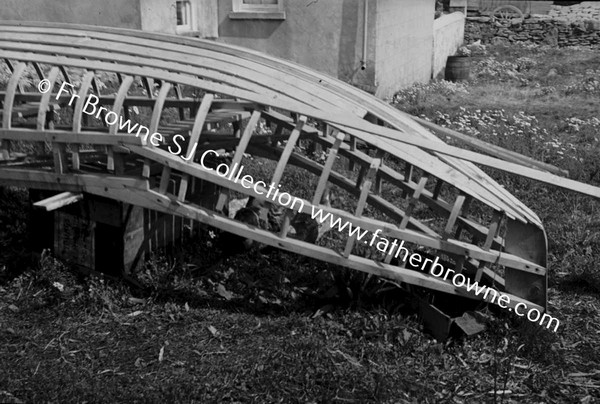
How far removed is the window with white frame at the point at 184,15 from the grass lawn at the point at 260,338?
5.58 m

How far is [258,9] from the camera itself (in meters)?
11.9

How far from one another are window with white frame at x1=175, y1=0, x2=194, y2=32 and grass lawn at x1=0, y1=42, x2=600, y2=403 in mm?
5580

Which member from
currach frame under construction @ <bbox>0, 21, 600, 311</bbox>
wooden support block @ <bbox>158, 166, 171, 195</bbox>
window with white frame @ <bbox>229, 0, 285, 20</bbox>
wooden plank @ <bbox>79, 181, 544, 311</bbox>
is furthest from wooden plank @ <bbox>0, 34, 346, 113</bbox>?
window with white frame @ <bbox>229, 0, 285, 20</bbox>

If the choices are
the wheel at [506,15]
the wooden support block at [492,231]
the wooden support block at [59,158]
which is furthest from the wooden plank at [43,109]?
the wheel at [506,15]

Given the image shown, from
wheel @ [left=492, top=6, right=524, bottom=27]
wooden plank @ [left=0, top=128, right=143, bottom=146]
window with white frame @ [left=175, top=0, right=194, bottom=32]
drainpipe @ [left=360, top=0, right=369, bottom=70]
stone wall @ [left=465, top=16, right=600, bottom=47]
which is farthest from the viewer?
wheel @ [left=492, top=6, right=524, bottom=27]

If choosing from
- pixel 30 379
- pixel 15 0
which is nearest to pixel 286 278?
pixel 30 379

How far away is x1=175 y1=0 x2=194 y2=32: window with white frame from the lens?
443 inches

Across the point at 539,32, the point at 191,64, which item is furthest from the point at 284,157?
the point at 539,32

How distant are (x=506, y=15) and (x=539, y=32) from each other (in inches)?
57.6

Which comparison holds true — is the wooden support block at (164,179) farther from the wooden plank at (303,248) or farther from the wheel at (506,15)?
the wheel at (506,15)

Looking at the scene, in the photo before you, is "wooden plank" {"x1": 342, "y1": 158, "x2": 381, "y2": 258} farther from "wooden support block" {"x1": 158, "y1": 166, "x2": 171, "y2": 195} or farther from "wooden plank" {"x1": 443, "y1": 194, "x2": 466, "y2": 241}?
"wooden support block" {"x1": 158, "y1": 166, "x2": 171, "y2": 195}

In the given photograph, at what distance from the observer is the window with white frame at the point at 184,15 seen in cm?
1125

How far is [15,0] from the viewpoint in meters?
10.2

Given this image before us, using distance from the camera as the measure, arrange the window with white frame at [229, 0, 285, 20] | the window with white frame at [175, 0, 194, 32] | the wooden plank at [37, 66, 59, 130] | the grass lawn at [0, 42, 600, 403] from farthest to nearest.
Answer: the window with white frame at [229, 0, 285, 20] < the window with white frame at [175, 0, 194, 32] < the wooden plank at [37, 66, 59, 130] < the grass lawn at [0, 42, 600, 403]
